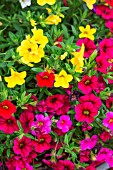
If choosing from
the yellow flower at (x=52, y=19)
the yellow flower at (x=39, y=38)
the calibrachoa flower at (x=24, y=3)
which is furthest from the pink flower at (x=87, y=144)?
the calibrachoa flower at (x=24, y=3)

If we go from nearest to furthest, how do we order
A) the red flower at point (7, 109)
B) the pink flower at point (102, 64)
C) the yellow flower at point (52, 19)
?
the red flower at point (7, 109)
the pink flower at point (102, 64)
the yellow flower at point (52, 19)

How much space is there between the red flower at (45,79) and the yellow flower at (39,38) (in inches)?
7.0

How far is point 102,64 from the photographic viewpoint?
2506mm

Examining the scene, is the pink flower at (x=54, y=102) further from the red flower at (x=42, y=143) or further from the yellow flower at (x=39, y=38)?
the yellow flower at (x=39, y=38)

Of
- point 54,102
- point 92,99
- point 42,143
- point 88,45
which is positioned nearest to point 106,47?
point 88,45

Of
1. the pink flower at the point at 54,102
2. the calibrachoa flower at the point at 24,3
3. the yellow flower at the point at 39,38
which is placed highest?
the calibrachoa flower at the point at 24,3

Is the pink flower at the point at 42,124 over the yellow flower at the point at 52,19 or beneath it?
beneath

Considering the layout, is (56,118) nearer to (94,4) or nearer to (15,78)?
(15,78)

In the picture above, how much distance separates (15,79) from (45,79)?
0.53ft

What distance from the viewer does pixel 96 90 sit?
2.49 meters

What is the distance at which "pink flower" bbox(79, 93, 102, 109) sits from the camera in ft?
7.87

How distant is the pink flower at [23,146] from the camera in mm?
2342

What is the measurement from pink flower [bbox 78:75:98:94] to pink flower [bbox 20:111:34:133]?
31cm

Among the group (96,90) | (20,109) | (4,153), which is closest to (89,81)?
(96,90)
